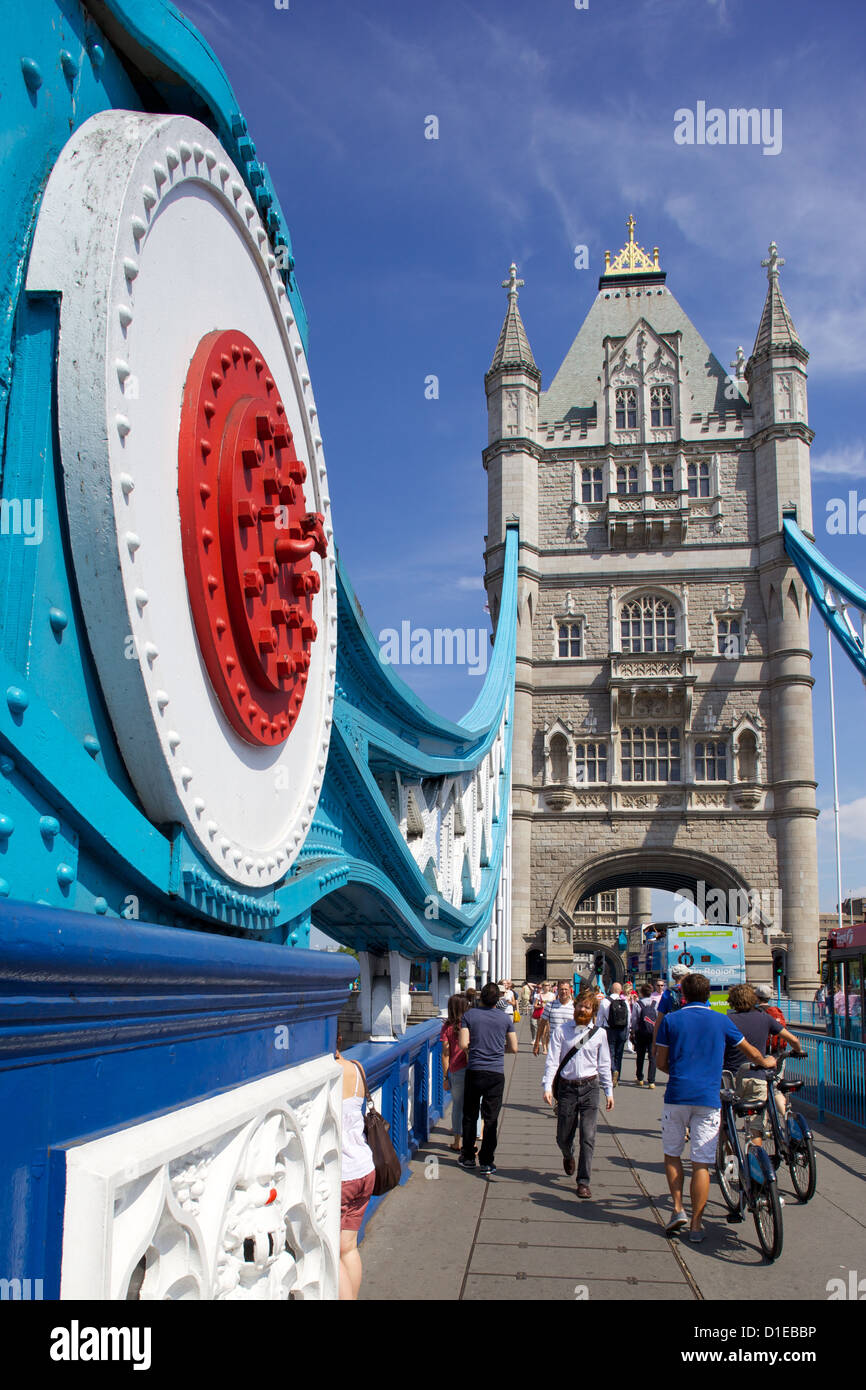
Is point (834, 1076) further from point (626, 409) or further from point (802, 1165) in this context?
point (626, 409)

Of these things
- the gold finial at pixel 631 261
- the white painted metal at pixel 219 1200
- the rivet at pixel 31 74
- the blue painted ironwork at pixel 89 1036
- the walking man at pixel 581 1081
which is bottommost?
the walking man at pixel 581 1081

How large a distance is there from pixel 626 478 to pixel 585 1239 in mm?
33007

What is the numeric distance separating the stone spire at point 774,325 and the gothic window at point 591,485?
21.5 ft

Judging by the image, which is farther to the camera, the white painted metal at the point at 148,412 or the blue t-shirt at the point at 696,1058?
the blue t-shirt at the point at 696,1058

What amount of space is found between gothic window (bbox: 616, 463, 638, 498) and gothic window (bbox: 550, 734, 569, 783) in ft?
28.6

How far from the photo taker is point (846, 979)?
1332cm

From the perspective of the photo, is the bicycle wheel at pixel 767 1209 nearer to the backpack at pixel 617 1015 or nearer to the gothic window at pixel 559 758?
the backpack at pixel 617 1015

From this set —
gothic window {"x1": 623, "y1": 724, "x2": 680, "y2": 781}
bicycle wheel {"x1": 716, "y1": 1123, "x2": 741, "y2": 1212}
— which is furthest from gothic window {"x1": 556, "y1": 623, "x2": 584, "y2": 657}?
bicycle wheel {"x1": 716, "y1": 1123, "x2": 741, "y2": 1212}

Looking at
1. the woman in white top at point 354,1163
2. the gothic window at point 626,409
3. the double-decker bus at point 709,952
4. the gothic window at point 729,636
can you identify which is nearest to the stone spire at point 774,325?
the gothic window at point 626,409

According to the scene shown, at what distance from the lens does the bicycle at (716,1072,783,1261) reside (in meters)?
5.00

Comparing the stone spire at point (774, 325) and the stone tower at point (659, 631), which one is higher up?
the stone spire at point (774, 325)

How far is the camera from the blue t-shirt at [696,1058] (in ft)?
18.5
